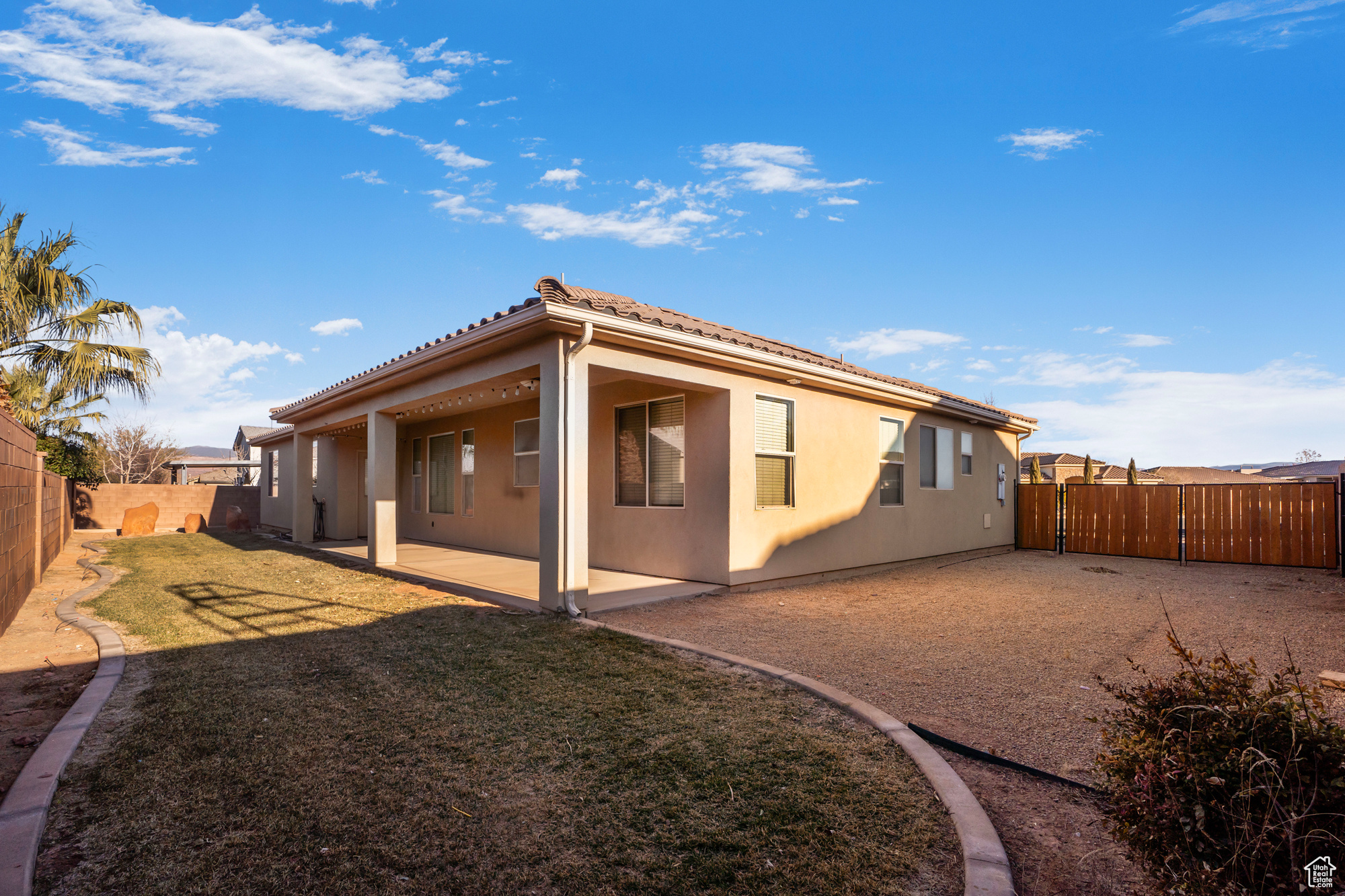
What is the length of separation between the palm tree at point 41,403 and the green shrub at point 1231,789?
49.4ft

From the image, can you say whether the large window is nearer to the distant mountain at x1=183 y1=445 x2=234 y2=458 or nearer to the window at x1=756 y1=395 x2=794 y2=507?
the window at x1=756 y1=395 x2=794 y2=507

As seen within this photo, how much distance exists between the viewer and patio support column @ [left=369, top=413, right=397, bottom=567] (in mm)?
9617

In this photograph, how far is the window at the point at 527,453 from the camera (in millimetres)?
10250

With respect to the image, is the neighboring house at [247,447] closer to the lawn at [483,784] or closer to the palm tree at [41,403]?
the palm tree at [41,403]

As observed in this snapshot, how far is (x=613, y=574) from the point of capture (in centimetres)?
877

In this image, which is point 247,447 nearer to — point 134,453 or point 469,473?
point 134,453

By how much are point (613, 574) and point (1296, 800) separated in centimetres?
766

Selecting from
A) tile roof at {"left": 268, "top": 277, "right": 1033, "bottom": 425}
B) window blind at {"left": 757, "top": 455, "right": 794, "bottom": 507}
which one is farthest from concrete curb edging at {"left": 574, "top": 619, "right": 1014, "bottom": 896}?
window blind at {"left": 757, "top": 455, "right": 794, "bottom": 507}

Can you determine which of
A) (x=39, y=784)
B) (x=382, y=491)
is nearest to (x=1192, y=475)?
(x=382, y=491)

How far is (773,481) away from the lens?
8227 millimetres

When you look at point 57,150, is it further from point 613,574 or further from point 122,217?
point 613,574

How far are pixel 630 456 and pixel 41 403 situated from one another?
12.6m

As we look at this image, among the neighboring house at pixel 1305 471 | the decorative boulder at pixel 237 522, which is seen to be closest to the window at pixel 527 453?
the decorative boulder at pixel 237 522

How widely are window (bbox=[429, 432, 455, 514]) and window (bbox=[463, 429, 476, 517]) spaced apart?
556 mm
